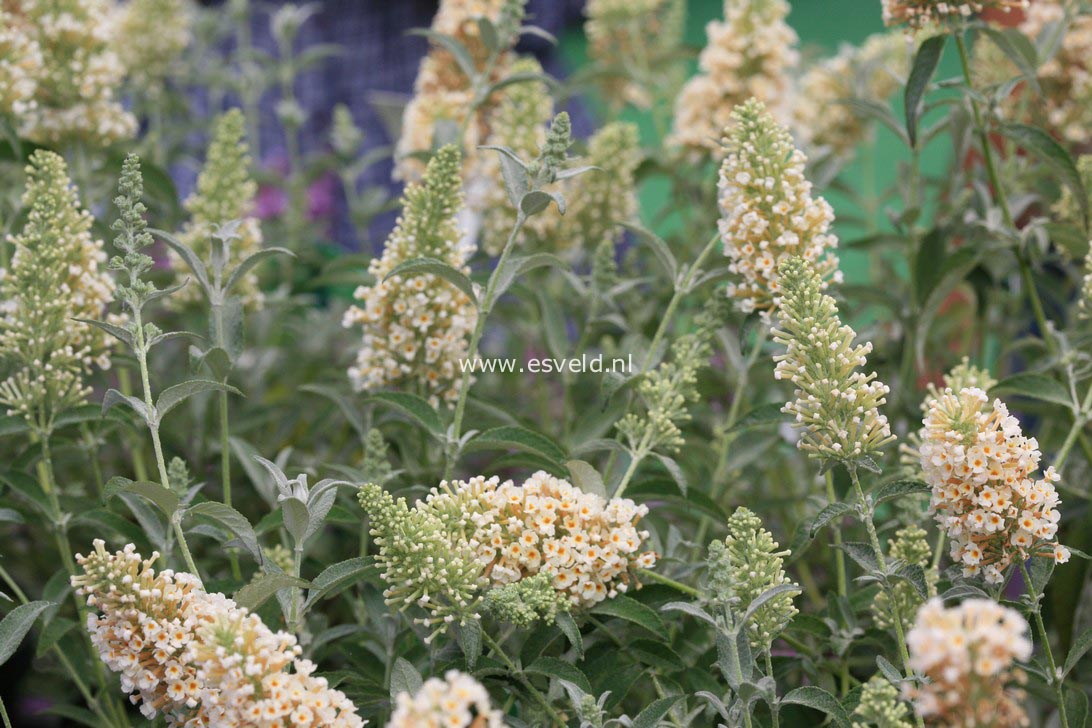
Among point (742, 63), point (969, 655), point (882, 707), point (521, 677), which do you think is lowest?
point (521, 677)

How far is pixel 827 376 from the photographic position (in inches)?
38.0

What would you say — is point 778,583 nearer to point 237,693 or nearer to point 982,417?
point 982,417

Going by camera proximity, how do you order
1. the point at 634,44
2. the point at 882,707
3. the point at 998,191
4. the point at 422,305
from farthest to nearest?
the point at 634,44
the point at 998,191
the point at 422,305
the point at 882,707

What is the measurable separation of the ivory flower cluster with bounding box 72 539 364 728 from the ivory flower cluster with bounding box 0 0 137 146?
0.88 metres

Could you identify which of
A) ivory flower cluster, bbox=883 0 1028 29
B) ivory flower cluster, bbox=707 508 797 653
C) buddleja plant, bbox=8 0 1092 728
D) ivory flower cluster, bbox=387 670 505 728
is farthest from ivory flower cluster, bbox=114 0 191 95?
ivory flower cluster, bbox=387 670 505 728

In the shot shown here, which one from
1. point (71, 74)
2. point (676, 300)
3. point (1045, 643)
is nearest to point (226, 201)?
point (71, 74)

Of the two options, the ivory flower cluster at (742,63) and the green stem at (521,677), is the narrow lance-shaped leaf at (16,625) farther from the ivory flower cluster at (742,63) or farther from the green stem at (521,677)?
the ivory flower cluster at (742,63)

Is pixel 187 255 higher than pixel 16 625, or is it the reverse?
pixel 187 255

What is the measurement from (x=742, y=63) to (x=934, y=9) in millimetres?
509

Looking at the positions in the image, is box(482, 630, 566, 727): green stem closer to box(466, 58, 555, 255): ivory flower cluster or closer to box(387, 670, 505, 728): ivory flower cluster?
box(387, 670, 505, 728): ivory flower cluster

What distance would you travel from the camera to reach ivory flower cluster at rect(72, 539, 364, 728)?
0.82m

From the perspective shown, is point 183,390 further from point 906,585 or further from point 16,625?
point 906,585

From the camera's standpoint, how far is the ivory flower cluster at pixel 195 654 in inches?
32.2

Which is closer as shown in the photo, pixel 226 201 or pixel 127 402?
pixel 127 402
